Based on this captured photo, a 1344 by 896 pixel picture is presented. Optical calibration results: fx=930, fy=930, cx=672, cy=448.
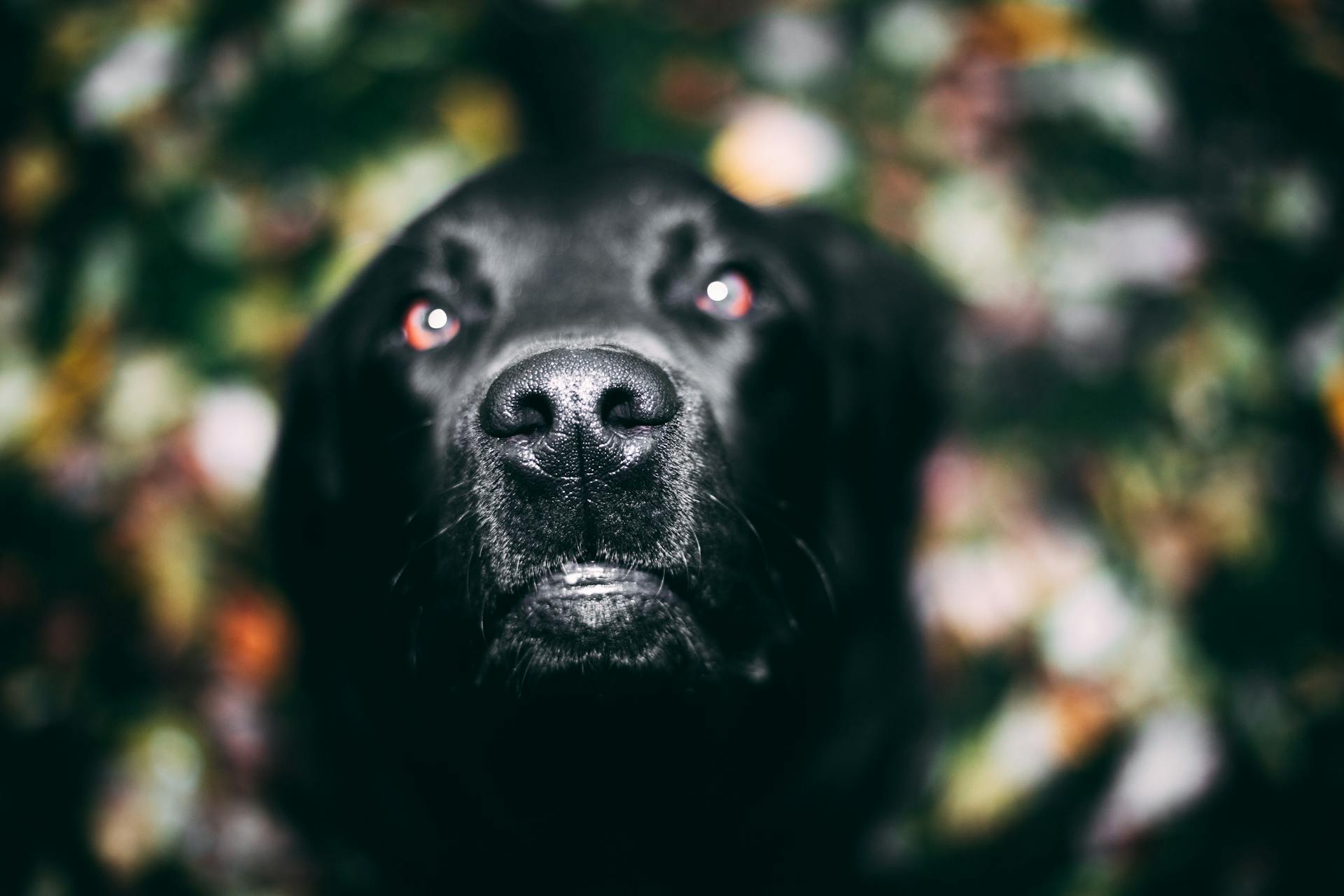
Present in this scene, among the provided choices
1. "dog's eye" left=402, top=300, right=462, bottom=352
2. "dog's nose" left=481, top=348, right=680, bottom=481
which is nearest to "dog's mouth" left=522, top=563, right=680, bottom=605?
"dog's nose" left=481, top=348, right=680, bottom=481

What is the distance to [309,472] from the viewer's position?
1497mm

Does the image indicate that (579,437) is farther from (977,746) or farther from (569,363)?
(977,746)

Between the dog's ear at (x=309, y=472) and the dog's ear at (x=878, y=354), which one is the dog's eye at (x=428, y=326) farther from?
the dog's ear at (x=878, y=354)

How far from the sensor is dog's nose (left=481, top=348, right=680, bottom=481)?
93 cm

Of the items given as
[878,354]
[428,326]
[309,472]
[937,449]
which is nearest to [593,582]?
[428,326]

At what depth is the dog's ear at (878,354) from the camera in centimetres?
156

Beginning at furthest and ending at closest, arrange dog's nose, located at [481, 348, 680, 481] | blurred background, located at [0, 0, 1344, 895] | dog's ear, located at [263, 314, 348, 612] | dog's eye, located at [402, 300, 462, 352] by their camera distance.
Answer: blurred background, located at [0, 0, 1344, 895]
dog's ear, located at [263, 314, 348, 612]
dog's eye, located at [402, 300, 462, 352]
dog's nose, located at [481, 348, 680, 481]

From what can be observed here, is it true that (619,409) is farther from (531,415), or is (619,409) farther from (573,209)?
(573,209)

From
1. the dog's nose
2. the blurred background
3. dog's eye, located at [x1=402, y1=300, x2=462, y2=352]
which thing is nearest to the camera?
the dog's nose

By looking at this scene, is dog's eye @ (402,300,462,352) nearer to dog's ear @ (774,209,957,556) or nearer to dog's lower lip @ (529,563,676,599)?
dog's lower lip @ (529,563,676,599)

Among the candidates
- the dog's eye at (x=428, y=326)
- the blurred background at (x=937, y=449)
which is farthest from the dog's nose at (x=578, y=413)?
the blurred background at (x=937, y=449)

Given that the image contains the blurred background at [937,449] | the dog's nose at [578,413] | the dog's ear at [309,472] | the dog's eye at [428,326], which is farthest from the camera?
→ the blurred background at [937,449]

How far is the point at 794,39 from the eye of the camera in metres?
1.83

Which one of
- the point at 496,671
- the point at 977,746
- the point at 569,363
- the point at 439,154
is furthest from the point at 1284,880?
the point at 439,154
